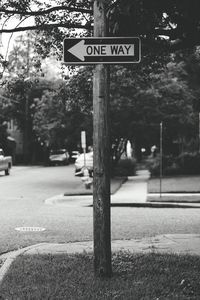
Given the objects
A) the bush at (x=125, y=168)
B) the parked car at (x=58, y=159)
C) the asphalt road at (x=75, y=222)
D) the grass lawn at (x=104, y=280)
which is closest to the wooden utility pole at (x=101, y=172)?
the grass lawn at (x=104, y=280)

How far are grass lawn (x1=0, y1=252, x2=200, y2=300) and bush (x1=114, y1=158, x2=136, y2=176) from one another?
983 inches

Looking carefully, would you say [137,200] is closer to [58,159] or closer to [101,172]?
[101,172]

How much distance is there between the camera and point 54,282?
6074 mm

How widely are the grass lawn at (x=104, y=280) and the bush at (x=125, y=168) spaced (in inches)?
983

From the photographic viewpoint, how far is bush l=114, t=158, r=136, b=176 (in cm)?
3266

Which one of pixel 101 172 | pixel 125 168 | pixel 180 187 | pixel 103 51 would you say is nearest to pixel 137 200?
pixel 180 187

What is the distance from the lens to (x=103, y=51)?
6.25 metres

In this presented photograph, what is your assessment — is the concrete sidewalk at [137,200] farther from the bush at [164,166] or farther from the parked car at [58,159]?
the parked car at [58,159]

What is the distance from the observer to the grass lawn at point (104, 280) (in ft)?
18.1

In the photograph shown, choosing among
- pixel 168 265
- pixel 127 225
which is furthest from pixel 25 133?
pixel 168 265

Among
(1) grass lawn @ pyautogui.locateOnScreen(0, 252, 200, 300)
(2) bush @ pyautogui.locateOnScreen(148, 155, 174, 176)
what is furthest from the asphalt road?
(2) bush @ pyautogui.locateOnScreen(148, 155, 174, 176)

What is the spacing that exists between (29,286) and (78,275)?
0.72 metres

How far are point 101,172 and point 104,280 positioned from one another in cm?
129

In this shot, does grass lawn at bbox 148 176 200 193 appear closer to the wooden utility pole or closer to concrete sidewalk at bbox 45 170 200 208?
concrete sidewalk at bbox 45 170 200 208
